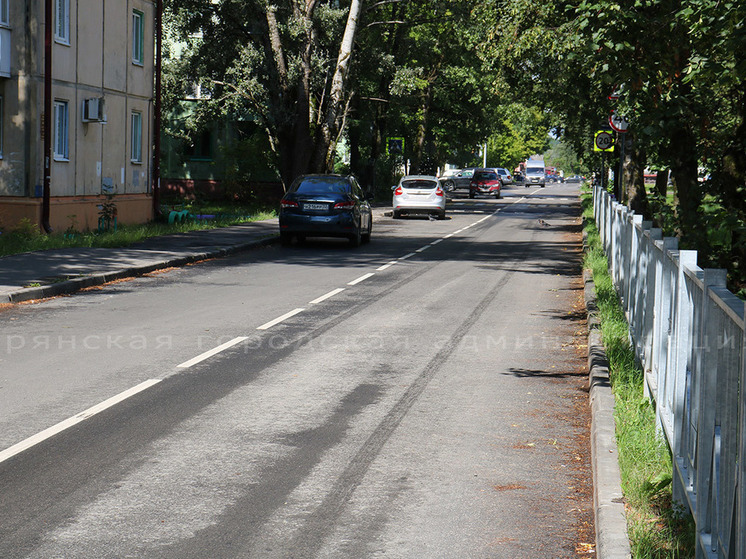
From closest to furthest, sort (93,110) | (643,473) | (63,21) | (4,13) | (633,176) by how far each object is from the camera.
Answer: (643,473) < (4,13) < (63,21) < (93,110) < (633,176)

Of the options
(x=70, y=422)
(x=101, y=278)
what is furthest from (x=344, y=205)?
(x=70, y=422)

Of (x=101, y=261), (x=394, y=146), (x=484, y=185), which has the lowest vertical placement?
(x=101, y=261)

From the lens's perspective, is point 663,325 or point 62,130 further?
point 62,130

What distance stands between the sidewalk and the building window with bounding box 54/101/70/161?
3.52 m

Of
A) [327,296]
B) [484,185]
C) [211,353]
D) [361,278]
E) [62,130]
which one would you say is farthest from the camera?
[484,185]

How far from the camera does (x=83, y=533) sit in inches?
198

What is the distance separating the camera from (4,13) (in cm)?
2383

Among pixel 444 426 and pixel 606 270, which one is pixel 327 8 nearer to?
pixel 606 270

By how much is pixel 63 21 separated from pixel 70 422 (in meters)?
20.9

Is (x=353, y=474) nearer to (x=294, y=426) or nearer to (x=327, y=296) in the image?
(x=294, y=426)

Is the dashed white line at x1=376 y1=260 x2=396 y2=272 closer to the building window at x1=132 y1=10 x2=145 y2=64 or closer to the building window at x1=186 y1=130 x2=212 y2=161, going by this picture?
the building window at x1=132 y1=10 x2=145 y2=64

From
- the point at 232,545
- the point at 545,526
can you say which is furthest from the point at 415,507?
the point at 232,545

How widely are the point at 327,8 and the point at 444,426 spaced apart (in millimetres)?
31202

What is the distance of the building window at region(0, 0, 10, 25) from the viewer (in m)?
23.8
